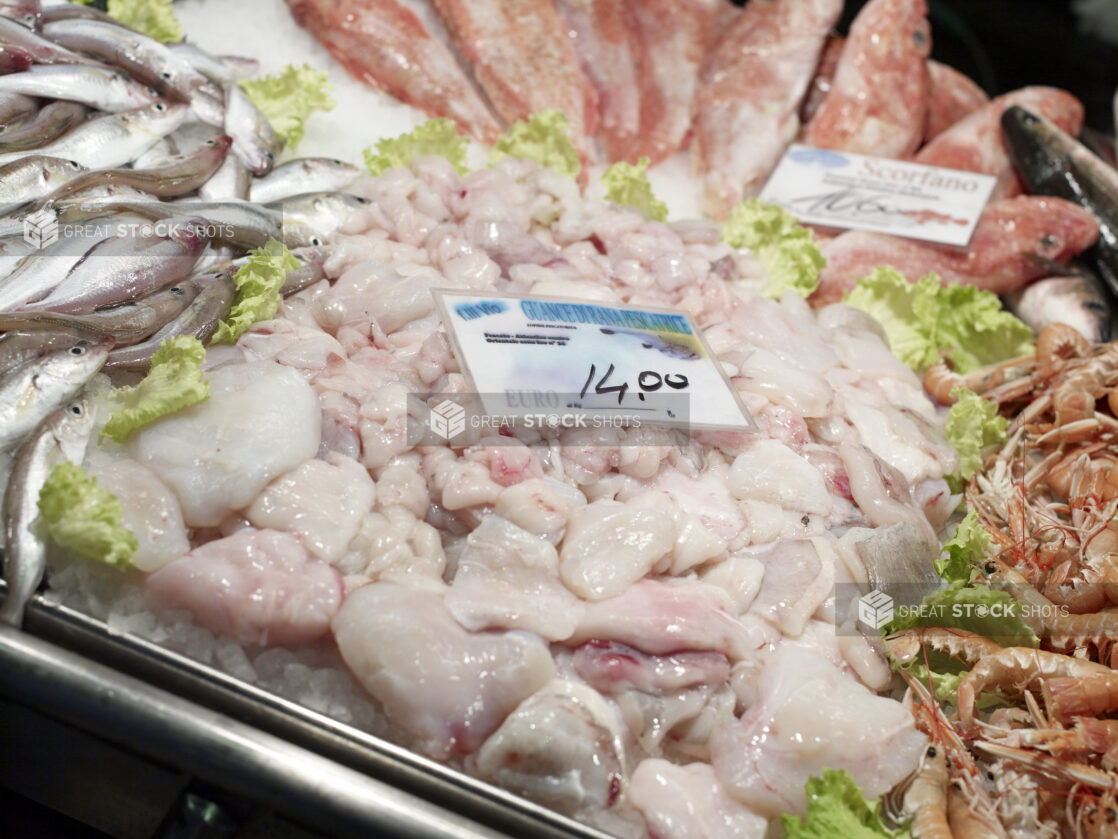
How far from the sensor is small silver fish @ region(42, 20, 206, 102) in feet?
9.58

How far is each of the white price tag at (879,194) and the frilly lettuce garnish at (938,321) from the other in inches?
11.1

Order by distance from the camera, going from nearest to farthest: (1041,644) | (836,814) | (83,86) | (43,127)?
(836,814)
(1041,644)
(43,127)
(83,86)

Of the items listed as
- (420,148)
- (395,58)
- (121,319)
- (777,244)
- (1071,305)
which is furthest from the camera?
(395,58)

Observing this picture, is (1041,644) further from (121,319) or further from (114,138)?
(114,138)

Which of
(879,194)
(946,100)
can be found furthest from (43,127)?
(946,100)

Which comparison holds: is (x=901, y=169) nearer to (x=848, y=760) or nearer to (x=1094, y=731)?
(x=1094, y=731)

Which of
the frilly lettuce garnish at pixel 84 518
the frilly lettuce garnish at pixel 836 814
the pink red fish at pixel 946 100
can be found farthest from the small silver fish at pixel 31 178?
the pink red fish at pixel 946 100

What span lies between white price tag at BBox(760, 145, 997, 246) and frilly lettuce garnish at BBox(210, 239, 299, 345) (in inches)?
86.3

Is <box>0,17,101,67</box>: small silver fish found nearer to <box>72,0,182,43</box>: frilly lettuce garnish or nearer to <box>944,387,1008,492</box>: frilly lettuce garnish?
<box>72,0,182,43</box>: frilly lettuce garnish

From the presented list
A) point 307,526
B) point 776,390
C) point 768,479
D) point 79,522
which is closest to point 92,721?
point 79,522

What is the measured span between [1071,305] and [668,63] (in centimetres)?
212

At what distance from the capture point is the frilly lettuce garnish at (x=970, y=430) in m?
→ 2.77

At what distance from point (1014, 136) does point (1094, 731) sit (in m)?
3.06

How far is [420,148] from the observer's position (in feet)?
10.8
